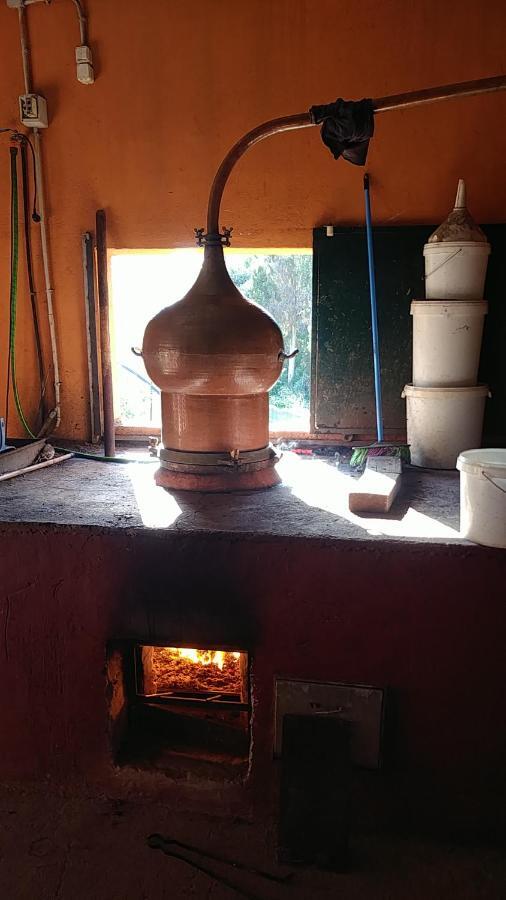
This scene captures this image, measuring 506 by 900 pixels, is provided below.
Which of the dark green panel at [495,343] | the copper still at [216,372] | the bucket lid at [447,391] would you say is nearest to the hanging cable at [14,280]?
the copper still at [216,372]

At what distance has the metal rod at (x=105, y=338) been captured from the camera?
3.73 metres

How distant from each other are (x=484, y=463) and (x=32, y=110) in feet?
10.8

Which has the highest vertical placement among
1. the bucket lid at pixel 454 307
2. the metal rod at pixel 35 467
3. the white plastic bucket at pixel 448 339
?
the bucket lid at pixel 454 307

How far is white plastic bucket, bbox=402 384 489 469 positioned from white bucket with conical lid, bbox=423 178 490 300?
1.61 ft

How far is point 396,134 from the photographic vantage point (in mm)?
3496

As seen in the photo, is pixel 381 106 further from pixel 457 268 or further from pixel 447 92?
pixel 457 268

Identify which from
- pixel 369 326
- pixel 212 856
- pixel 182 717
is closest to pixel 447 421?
pixel 369 326

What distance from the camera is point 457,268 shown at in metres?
3.18

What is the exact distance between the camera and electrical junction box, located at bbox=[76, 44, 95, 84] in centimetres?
360

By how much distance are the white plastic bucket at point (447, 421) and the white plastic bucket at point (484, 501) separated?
1036mm

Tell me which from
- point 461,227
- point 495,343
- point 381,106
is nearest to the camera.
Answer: point 381,106

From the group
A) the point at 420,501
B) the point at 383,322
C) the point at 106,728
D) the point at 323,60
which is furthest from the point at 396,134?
the point at 106,728

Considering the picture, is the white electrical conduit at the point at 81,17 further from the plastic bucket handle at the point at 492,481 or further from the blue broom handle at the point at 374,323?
the plastic bucket handle at the point at 492,481

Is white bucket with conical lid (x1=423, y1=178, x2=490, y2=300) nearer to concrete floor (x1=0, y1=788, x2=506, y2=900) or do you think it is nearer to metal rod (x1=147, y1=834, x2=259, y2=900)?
concrete floor (x1=0, y1=788, x2=506, y2=900)
